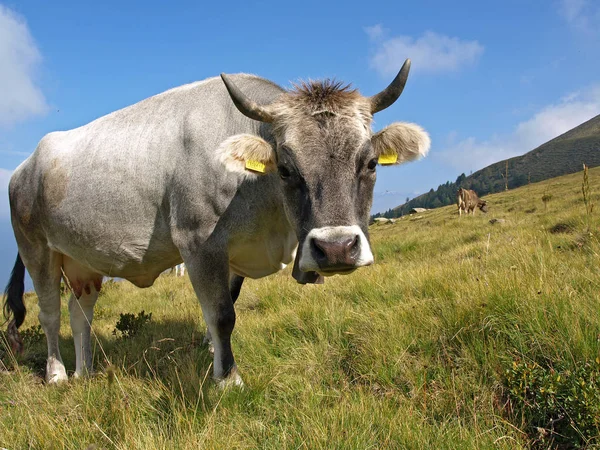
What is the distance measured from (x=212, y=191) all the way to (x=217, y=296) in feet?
3.20

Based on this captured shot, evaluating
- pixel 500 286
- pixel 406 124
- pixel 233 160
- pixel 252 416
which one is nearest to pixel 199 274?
pixel 233 160

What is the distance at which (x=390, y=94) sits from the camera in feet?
12.4

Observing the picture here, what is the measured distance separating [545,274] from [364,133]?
2.07 metres

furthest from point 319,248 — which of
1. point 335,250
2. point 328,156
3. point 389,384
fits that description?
point 389,384

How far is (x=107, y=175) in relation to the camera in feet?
15.5

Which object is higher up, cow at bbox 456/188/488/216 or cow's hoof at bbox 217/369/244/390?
cow at bbox 456/188/488/216

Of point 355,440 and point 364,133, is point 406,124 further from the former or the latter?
point 355,440

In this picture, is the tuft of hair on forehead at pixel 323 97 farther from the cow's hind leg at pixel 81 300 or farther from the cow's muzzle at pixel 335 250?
the cow's hind leg at pixel 81 300

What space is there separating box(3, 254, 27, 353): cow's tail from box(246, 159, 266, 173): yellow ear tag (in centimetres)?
410

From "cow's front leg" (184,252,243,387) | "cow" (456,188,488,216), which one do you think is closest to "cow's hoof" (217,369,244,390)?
"cow's front leg" (184,252,243,387)

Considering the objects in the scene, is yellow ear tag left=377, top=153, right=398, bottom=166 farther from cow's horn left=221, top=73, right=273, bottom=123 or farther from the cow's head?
cow's horn left=221, top=73, right=273, bottom=123

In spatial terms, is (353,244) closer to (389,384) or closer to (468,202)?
(389,384)

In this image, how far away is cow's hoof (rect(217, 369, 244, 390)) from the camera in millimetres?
3485

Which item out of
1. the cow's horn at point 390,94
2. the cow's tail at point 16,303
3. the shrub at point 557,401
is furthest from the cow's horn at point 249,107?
the cow's tail at point 16,303
